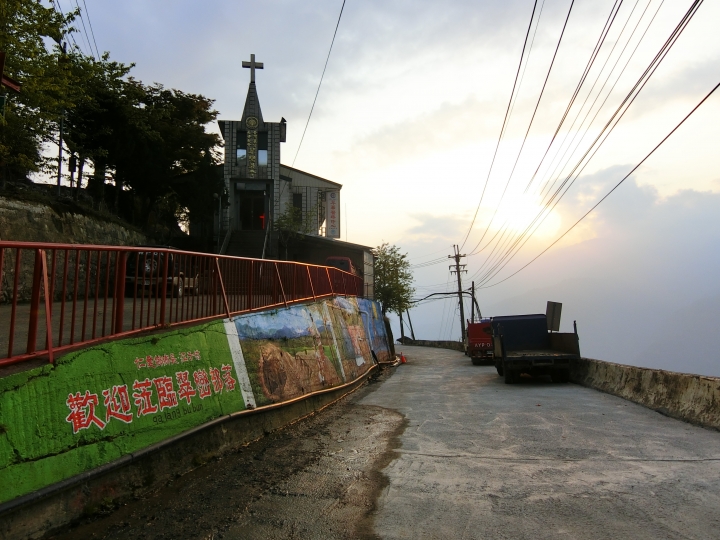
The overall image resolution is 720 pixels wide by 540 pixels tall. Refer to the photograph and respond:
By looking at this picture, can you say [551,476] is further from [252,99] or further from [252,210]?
[252,99]

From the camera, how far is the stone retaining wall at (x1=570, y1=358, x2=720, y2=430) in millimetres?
8672

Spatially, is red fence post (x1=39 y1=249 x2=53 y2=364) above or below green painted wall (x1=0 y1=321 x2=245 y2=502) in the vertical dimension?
above

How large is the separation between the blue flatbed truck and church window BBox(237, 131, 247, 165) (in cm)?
2314

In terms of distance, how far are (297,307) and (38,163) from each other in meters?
14.1

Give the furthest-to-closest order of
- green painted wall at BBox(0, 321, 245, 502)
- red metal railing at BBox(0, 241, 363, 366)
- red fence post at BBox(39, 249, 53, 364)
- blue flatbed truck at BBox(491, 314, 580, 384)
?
blue flatbed truck at BBox(491, 314, 580, 384), red metal railing at BBox(0, 241, 363, 366), red fence post at BBox(39, 249, 53, 364), green painted wall at BBox(0, 321, 245, 502)

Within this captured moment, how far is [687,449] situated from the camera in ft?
22.8

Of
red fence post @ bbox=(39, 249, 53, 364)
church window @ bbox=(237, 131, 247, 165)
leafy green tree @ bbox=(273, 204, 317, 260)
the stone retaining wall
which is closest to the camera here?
red fence post @ bbox=(39, 249, 53, 364)

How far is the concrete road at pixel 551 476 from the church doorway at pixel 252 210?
28.8 metres

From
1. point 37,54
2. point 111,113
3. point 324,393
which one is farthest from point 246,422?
point 111,113

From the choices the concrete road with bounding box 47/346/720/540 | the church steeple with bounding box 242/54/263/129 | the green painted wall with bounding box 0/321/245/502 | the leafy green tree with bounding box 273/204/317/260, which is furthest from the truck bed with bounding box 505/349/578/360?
the church steeple with bounding box 242/54/263/129

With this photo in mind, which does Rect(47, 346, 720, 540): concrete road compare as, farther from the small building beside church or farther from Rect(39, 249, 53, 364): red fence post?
the small building beside church

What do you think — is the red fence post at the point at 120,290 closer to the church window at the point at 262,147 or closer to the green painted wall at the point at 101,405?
the green painted wall at the point at 101,405

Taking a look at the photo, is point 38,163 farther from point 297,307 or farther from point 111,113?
point 297,307

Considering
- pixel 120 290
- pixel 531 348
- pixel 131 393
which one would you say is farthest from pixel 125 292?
pixel 531 348
